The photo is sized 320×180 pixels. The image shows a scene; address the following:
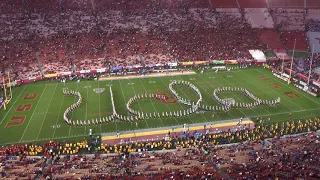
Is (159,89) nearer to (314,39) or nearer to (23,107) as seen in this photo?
(23,107)

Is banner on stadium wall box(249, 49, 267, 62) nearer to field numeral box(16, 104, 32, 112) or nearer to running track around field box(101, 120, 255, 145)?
running track around field box(101, 120, 255, 145)

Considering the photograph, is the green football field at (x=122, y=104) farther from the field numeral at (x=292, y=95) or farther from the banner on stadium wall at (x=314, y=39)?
the banner on stadium wall at (x=314, y=39)

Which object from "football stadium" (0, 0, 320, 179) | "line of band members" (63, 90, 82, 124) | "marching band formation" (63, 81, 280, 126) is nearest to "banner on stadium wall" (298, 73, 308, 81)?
"football stadium" (0, 0, 320, 179)

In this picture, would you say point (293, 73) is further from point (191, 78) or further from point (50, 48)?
point (50, 48)

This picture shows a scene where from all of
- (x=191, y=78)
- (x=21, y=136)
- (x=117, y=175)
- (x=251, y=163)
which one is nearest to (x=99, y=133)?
(x=21, y=136)

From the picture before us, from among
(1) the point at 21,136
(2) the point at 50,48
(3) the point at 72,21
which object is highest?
(3) the point at 72,21

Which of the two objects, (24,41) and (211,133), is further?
(24,41)
